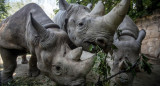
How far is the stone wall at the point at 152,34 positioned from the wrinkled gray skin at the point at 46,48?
22.0ft

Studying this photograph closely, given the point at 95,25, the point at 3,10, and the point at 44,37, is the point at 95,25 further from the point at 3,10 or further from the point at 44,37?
the point at 3,10

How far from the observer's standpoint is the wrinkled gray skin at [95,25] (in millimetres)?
2439

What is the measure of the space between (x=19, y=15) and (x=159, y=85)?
377 centimetres

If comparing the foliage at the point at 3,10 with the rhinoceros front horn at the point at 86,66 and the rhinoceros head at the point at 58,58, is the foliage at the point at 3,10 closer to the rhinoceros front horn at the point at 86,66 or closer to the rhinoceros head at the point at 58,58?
the rhinoceros head at the point at 58,58

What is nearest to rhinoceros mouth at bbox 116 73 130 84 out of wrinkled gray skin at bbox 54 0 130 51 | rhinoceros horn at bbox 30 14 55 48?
A: wrinkled gray skin at bbox 54 0 130 51

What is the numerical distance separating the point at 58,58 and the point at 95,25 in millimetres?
855

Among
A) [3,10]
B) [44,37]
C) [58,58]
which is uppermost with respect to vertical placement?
[3,10]

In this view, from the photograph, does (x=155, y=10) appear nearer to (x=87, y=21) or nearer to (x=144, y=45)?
(x=144, y=45)

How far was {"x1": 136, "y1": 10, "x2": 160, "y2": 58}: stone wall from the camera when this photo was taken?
7.81 meters

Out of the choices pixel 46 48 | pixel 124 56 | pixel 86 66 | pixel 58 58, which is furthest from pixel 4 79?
pixel 124 56

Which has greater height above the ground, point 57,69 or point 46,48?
point 46,48

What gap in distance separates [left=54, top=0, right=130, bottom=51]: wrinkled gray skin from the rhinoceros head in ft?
1.01

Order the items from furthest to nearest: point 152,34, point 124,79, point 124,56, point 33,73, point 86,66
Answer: point 152,34 → point 33,73 → point 124,56 → point 124,79 → point 86,66

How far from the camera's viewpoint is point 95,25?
2557 millimetres
